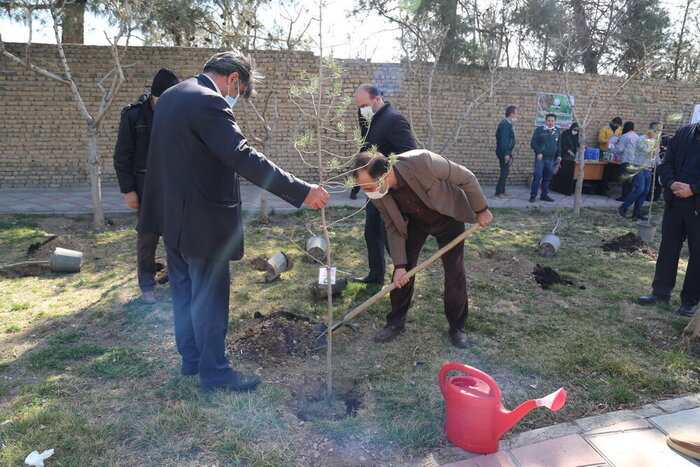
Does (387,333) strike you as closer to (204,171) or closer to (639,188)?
(204,171)

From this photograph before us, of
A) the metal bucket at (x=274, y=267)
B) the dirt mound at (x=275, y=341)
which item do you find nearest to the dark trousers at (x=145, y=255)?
the metal bucket at (x=274, y=267)

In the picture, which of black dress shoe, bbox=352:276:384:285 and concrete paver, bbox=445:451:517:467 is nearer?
concrete paver, bbox=445:451:517:467

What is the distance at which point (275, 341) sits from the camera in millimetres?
3607

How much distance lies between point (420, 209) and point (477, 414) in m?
1.52

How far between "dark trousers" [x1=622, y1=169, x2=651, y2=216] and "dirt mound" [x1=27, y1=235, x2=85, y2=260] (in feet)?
29.2

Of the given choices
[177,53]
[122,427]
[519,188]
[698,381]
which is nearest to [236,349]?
[122,427]

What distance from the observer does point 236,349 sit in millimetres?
3619

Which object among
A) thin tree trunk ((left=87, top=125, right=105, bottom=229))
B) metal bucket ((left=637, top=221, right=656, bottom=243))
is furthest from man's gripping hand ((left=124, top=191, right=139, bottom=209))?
metal bucket ((left=637, top=221, right=656, bottom=243))

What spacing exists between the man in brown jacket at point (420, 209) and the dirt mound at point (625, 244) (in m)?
4.07

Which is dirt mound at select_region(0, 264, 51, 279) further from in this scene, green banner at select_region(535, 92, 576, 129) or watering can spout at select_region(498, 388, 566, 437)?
green banner at select_region(535, 92, 576, 129)

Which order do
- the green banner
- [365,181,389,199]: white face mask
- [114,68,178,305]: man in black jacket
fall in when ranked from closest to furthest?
[365,181,389,199]: white face mask, [114,68,178,305]: man in black jacket, the green banner

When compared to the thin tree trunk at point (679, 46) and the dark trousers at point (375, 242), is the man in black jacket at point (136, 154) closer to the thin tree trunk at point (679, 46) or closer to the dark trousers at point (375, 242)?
the dark trousers at point (375, 242)

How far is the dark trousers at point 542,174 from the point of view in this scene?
409 inches

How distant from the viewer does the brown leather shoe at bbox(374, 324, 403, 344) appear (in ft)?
12.6
